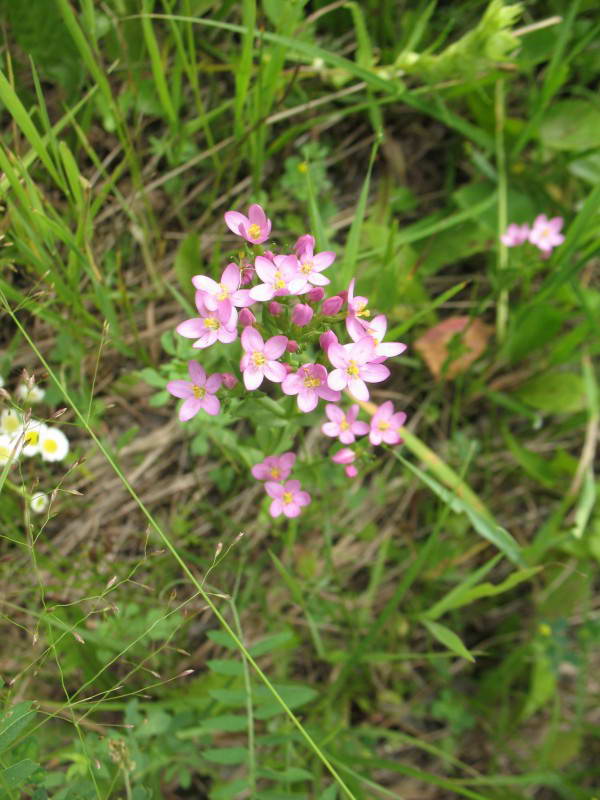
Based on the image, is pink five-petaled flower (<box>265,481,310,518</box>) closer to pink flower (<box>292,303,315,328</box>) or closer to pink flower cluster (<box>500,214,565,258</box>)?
pink flower (<box>292,303,315,328</box>)

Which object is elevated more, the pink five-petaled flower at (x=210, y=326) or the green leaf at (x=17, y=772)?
the pink five-petaled flower at (x=210, y=326)

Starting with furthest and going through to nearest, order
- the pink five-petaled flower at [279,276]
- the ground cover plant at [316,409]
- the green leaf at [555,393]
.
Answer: the green leaf at [555,393]
the ground cover plant at [316,409]
the pink five-petaled flower at [279,276]

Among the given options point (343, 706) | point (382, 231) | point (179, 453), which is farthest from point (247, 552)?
point (382, 231)

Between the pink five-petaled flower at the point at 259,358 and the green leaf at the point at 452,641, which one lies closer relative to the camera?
the pink five-petaled flower at the point at 259,358

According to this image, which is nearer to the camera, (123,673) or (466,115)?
(123,673)

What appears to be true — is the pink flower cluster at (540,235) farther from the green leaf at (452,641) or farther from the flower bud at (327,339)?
the green leaf at (452,641)

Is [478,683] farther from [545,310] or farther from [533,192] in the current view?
[533,192]

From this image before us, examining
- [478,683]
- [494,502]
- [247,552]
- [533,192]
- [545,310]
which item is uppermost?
[533,192]

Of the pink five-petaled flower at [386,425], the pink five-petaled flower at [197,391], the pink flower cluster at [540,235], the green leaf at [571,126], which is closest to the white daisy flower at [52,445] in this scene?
the pink five-petaled flower at [197,391]
